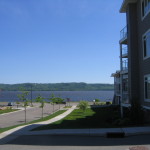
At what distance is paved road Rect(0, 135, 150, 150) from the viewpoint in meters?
10.9

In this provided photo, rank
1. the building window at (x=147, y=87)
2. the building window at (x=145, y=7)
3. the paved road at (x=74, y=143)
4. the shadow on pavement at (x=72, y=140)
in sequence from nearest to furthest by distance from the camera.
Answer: the paved road at (x=74, y=143)
the shadow on pavement at (x=72, y=140)
the building window at (x=145, y=7)
the building window at (x=147, y=87)

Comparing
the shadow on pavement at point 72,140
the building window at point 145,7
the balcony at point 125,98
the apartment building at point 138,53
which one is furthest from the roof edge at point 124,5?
the shadow on pavement at point 72,140

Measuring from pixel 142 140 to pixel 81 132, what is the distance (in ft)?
10.7

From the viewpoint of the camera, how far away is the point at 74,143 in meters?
11.8

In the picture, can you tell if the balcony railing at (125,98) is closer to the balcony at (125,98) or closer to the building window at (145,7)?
the balcony at (125,98)

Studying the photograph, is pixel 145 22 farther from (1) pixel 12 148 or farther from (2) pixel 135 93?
(1) pixel 12 148

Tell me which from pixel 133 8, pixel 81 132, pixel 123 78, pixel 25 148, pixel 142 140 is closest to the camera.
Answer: pixel 25 148

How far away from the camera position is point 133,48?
22.3 meters

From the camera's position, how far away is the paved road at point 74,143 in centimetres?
1085

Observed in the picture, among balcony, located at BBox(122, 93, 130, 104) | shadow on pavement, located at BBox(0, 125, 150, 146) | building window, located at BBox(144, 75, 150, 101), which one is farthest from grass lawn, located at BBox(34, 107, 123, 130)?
shadow on pavement, located at BBox(0, 125, 150, 146)

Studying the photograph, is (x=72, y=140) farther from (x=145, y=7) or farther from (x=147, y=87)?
(x=145, y=7)

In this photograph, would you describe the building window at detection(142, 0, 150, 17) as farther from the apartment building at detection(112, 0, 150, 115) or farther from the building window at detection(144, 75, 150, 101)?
the building window at detection(144, 75, 150, 101)

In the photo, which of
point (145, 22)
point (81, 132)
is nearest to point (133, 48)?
point (145, 22)

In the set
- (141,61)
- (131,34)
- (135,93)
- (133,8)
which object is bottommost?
(135,93)
